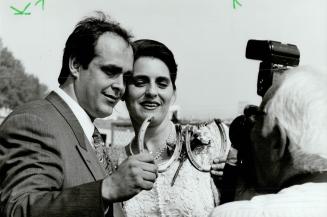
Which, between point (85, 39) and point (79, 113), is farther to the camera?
point (85, 39)

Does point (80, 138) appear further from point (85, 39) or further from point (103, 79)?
point (85, 39)

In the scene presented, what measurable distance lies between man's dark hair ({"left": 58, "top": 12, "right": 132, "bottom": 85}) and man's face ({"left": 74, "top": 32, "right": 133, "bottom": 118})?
0.09 ft

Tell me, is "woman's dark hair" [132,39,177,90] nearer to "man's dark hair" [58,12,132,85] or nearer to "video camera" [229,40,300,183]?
"man's dark hair" [58,12,132,85]

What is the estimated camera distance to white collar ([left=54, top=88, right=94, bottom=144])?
1.89 meters

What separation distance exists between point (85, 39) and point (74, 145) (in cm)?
52

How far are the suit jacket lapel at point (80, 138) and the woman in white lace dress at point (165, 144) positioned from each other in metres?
0.52

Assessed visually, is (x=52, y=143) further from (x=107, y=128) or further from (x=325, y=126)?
(x=107, y=128)

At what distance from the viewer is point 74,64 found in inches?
80.2

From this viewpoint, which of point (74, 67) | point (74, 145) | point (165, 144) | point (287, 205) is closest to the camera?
point (287, 205)

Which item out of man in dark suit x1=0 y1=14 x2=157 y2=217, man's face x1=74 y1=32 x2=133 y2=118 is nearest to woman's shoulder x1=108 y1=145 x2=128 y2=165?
man in dark suit x1=0 y1=14 x2=157 y2=217

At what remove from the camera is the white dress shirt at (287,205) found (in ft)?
3.71

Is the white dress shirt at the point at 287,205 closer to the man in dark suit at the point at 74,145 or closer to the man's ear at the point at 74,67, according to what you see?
the man in dark suit at the point at 74,145

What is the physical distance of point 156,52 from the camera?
236 cm

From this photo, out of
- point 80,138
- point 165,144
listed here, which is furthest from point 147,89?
point 80,138
